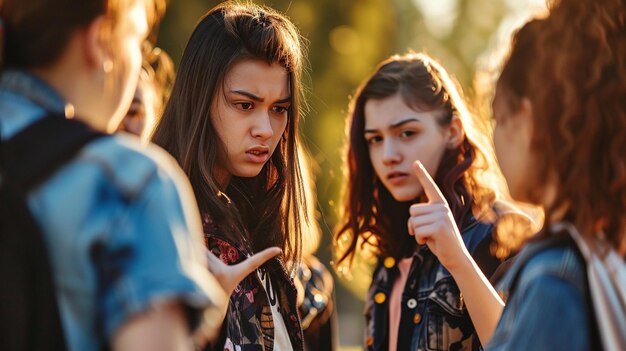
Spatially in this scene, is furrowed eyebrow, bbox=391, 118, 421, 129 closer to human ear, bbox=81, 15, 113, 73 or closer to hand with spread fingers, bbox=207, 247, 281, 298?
hand with spread fingers, bbox=207, 247, 281, 298

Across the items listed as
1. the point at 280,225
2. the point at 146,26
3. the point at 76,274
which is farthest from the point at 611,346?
the point at 280,225

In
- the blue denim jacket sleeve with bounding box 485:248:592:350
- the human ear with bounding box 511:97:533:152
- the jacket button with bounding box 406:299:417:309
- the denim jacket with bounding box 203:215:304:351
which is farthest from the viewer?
the jacket button with bounding box 406:299:417:309

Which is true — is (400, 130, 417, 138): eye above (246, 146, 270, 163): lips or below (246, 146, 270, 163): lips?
above

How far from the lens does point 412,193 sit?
3918mm

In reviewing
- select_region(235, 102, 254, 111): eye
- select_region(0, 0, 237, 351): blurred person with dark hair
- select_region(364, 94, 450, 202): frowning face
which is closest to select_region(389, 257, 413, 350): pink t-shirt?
select_region(364, 94, 450, 202): frowning face

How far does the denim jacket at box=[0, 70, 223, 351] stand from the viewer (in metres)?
1.56

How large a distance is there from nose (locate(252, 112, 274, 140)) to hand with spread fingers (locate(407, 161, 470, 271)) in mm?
617

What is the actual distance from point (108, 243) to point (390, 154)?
2.47 metres

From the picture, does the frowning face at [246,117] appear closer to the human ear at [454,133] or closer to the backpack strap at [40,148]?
the human ear at [454,133]

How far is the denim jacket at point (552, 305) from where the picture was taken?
1804 millimetres

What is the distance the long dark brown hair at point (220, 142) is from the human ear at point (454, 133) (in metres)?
0.75

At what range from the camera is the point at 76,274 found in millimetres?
1562

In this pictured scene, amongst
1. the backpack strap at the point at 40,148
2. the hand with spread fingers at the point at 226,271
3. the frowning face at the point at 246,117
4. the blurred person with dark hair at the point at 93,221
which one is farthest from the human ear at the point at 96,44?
the frowning face at the point at 246,117

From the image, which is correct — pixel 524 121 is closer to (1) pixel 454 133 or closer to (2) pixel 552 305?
(2) pixel 552 305
